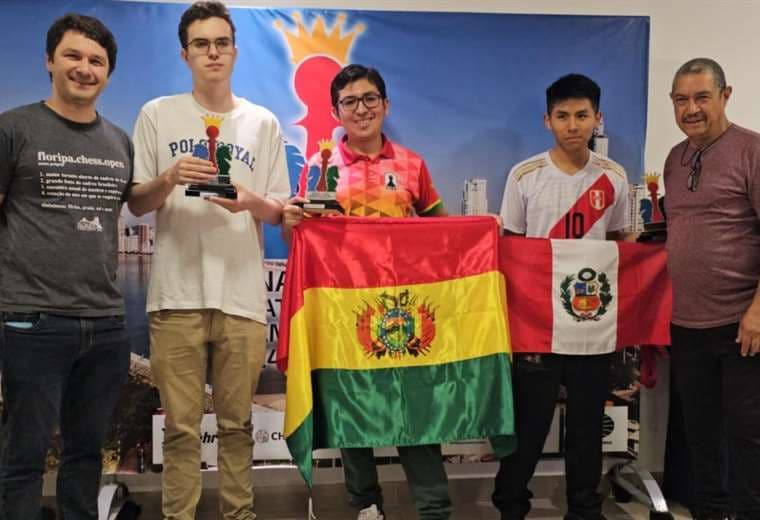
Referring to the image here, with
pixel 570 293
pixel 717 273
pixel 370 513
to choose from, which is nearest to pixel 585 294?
pixel 570 293

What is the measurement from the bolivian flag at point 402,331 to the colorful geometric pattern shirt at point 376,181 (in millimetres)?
148

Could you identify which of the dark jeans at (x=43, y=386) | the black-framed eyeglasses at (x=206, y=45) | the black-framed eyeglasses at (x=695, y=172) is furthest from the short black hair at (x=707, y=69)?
the dark jeans at (x=43, y=386)

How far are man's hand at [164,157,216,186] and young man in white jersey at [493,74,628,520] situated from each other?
118cm

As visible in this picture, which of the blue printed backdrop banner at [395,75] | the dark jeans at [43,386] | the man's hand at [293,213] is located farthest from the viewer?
the blue printed backdrop banner at [395,75]

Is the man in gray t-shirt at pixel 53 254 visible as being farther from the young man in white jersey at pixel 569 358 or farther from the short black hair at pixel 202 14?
the young man in white jersey at pixel 569 358

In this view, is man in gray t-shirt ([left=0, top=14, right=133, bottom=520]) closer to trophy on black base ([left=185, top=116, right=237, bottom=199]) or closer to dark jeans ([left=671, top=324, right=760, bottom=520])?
trophy on black base ([left=185, top=116, right=237, bottom=199])

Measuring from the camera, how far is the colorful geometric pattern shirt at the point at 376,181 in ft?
7.70

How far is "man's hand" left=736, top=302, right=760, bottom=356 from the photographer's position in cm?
202

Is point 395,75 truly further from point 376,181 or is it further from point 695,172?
point 695,172

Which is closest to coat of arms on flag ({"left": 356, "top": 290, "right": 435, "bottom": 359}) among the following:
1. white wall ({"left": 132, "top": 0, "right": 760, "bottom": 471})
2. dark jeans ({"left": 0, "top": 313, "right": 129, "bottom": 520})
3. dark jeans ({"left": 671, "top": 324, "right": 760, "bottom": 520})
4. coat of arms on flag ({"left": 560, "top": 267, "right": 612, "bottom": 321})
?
coat of arms on flag ({"left": 560, "top": 267, "right": 612, "bottom": 321})

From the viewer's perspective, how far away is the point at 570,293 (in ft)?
7.75

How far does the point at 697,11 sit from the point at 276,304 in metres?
2.27

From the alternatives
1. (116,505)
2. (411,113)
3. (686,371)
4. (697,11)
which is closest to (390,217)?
(411,113)

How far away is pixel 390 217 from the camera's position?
7.52 feet
